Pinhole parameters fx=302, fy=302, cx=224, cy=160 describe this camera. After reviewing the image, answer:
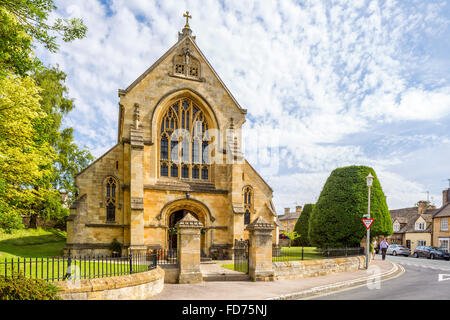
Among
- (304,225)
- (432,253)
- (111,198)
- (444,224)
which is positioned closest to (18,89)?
(111,198)

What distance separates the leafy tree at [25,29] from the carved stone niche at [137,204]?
9.55 meters

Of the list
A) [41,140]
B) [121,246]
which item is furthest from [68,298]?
[121,246]

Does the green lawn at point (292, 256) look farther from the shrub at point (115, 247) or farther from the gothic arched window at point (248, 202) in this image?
the shrub at point (115, 247)

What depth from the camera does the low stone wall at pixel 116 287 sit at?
817 cm

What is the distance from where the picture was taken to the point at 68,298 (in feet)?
26.3

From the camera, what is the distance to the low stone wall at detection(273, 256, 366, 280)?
14.1 meters

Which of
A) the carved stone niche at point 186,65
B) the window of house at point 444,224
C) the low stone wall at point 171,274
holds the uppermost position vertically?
the carved stone niche at point 186,65

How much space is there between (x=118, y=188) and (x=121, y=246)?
3719 mm

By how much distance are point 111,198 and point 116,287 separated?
38.2 ft

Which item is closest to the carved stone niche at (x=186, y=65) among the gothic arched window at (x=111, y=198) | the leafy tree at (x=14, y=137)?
the gothic arched window at (x=111, y=198)

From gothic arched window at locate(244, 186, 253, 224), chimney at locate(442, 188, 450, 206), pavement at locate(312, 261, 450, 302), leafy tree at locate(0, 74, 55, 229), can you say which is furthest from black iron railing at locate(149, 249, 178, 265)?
chimney at locate(442, 188, 450, 206)

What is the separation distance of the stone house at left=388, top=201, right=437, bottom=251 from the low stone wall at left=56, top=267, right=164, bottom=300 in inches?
1741

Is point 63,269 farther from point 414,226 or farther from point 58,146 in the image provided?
point 414,226

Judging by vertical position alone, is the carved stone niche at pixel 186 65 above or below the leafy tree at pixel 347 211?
above
